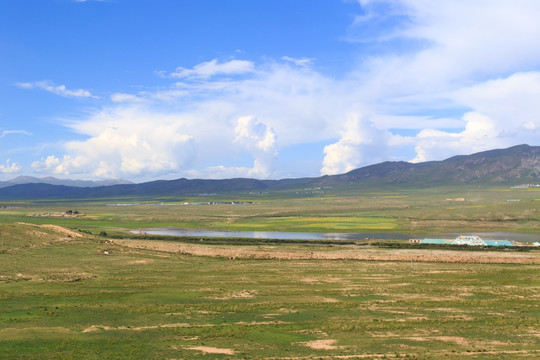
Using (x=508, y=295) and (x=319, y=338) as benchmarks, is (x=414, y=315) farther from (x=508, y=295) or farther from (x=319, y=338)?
(x=508, y=295)

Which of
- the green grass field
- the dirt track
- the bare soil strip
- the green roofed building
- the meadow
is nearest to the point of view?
the bare soil strip

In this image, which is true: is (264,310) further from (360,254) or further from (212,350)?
(360,254)

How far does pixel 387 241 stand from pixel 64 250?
62740 mm

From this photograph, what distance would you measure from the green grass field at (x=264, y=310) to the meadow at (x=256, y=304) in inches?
5.4

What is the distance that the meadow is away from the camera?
104ft

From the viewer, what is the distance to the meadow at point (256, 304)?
31.7 metres

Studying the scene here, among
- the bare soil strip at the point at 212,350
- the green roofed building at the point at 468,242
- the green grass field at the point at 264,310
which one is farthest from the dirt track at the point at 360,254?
the bare soil strip at the point at 212,350

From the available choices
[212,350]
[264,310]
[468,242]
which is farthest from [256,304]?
[468,242]

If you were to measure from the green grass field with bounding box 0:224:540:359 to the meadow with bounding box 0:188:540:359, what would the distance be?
5.4 inches

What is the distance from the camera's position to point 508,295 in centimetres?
4788

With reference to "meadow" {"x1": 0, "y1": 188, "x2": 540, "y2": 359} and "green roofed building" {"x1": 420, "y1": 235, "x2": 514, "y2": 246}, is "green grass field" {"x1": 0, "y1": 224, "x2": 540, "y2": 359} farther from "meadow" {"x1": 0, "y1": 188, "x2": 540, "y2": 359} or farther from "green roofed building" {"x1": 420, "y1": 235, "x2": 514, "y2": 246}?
"green roofed building" {"x1": 420, "y1": 235, "x2": 514, "y2": 246}

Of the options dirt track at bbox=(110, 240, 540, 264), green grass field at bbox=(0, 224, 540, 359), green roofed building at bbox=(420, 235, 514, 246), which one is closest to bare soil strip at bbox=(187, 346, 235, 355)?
green grass field at bbox=(0, 224, 540, 359)

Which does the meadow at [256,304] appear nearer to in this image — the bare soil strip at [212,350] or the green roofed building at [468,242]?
the bare soil strip at [212,350]

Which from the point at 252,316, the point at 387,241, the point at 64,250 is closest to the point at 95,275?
the point at 64,250
